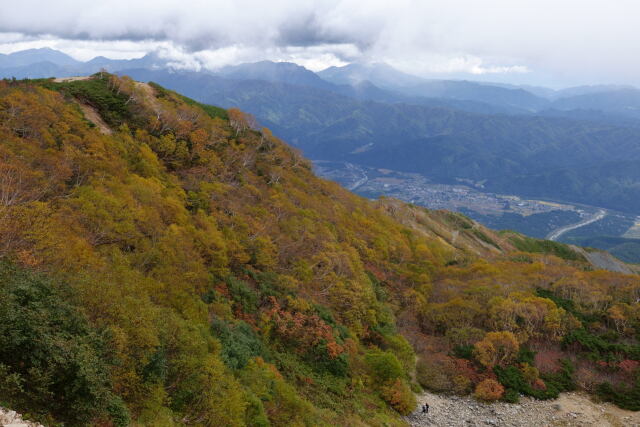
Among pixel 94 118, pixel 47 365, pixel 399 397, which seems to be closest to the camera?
pixel 47 365

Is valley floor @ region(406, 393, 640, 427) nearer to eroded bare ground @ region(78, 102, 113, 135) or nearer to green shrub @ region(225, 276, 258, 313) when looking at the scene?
green shrub @ region(225, 276, 258, 313)

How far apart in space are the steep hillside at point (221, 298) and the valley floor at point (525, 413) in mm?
1158

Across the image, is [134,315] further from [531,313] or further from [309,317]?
[531,313]

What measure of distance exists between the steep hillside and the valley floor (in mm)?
1158

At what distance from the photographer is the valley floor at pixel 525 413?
33.3 metres

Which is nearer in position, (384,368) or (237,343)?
(237,343)

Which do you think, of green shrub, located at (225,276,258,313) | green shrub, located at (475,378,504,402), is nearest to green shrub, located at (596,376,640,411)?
green shrub, located at (475,378,504,402)

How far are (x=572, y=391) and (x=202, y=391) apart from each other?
1440 inches

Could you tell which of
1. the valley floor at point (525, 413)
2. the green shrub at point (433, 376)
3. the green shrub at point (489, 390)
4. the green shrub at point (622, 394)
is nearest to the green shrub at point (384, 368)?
the valley floor at point (525, 413)

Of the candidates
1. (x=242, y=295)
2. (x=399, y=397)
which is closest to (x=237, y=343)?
(x=242, y=295)

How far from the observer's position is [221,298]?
1266 inches

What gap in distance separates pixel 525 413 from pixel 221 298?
2921 cm

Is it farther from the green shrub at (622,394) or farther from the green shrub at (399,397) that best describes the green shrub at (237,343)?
the green shrub at (622,394)

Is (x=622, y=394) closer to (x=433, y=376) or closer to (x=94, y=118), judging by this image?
(x=433, y=376)
